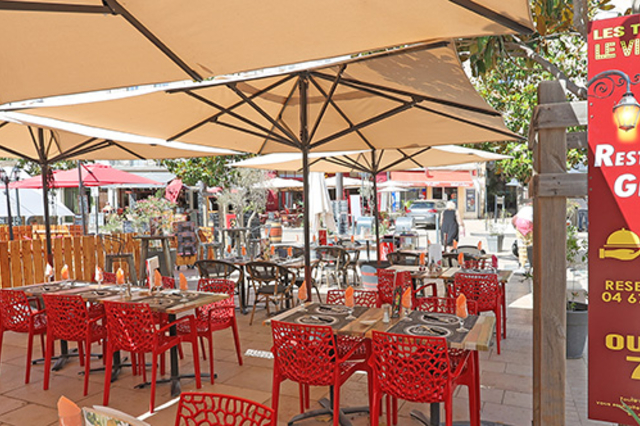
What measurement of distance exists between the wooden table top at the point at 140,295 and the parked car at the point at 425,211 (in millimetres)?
19783

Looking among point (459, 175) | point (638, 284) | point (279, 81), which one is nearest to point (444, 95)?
point (279, 81)

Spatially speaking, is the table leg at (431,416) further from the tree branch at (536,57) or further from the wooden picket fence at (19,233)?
the wooden picket fence at (19,233)

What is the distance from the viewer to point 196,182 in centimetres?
1478

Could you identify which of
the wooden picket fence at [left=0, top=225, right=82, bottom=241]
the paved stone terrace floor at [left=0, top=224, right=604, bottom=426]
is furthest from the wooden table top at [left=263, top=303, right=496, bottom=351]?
the wooden picket fence at [left=0, top=225, right=82, bottom=241]

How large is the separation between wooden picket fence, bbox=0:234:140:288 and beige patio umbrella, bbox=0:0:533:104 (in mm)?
6132

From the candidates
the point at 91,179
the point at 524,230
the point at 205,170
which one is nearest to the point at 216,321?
the point at 524,230

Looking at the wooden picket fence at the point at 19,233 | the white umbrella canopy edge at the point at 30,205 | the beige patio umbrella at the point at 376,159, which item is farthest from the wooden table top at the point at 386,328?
the wooden picket fence at the point at 19,233

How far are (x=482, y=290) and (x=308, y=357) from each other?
118 inches

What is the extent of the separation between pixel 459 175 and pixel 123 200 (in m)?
24.2

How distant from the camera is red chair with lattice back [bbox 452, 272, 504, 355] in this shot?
5.57m

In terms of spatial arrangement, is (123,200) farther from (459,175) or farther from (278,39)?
(278,39)

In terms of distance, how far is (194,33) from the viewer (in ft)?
8.75

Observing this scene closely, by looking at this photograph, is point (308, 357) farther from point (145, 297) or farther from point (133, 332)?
point (145, 297)

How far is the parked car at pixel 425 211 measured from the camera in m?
24.6
